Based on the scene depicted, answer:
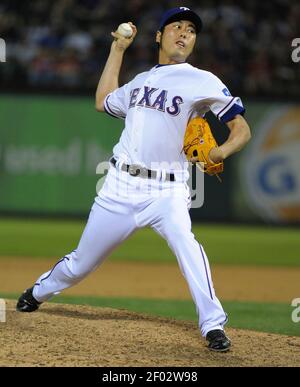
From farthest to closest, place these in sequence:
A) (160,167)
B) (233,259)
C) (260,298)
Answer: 1. (233,259)
2. (260,298)
3. (160,167)

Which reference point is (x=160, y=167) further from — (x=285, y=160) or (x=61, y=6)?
(x=61, y=6)

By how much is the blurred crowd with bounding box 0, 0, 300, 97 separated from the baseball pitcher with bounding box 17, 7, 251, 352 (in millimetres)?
8679

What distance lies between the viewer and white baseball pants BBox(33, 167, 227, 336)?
541 cm

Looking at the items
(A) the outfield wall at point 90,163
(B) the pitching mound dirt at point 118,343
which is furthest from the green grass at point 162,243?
(B) the pitching mound dirt at point 118,343

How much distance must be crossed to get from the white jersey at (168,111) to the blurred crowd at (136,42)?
28.7 ft

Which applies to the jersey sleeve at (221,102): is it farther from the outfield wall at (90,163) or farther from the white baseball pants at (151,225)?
the outfield wall at (90,163)

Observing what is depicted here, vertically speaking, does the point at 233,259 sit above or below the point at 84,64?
below

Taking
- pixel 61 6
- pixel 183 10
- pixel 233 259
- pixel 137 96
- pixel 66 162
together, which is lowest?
pixel 233 259

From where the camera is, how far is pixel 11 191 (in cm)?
1412

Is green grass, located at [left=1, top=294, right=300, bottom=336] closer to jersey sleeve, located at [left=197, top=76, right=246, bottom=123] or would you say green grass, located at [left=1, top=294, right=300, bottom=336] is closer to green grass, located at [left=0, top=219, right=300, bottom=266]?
jersey sleeve, located at [left=197, top=76, right=246, bottom=123]

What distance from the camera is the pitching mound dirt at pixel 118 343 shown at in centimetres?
500
